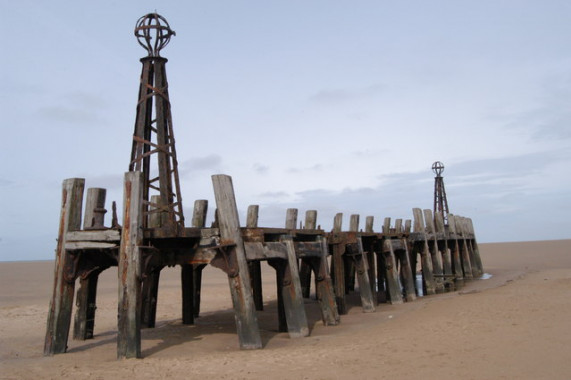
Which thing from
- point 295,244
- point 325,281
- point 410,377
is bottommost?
point 410,377

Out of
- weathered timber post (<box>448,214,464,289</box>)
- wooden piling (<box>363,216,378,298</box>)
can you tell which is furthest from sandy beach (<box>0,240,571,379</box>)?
weathered timber post (<box>448,214,464,289</box>)

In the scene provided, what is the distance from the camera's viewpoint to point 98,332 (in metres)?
12.6

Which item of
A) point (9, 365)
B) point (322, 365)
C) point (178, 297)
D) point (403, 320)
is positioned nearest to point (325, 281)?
point (403, 320)

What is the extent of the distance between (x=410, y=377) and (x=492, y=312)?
420 centimetres

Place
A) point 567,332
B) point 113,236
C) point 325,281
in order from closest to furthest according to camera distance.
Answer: point 567,332
point 113,236
point 325,281

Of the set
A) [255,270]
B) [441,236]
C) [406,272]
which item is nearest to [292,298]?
[255,270]

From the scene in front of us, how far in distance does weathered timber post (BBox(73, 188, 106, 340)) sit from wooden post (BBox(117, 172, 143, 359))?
85.2 inches

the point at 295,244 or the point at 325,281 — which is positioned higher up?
the point at 295,244

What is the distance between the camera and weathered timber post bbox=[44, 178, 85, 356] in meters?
9.33

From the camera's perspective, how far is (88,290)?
1084 centimetres

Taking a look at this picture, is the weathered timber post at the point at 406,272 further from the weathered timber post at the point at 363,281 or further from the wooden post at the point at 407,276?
the weathered timber post at the point at 363,281

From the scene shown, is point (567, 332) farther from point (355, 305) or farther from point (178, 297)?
point (178, 297)

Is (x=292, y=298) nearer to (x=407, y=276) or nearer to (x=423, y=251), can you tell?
(x=407, y=276)

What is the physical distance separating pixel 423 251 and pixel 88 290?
13919mm
